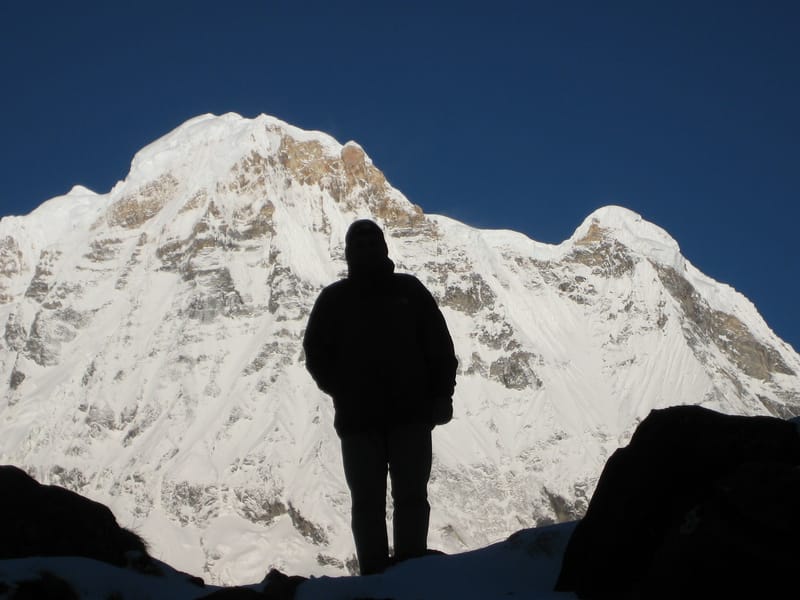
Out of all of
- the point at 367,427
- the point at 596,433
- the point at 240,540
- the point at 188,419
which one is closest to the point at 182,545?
the point at 240,540

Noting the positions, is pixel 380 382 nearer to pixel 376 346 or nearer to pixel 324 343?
pixel 376 346

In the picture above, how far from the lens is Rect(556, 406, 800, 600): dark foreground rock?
6.27 metres

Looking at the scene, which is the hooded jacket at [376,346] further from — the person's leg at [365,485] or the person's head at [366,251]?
the person's leg at [365,485]

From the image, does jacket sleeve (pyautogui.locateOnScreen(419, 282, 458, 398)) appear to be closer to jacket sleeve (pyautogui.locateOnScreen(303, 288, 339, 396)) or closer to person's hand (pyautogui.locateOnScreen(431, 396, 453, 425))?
person's hand (pyautogui.locateOnScreen(431, 396, 453, 425))

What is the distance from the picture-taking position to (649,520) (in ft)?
23.4

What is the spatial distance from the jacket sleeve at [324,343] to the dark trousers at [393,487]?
471 millimetres

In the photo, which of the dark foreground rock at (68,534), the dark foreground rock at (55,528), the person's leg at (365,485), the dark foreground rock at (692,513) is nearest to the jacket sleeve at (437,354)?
the person's leg at (365,485)

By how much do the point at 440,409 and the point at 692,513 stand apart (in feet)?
9.27

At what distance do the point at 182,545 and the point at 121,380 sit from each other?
3473 cm

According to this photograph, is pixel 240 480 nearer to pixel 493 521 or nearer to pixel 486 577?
pixel 493 521

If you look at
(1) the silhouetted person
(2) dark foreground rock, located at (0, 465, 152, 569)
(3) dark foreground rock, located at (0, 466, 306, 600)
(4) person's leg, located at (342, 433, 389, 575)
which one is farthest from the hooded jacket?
(2) dark foreground rock, located at (0, 465, 152, 569)

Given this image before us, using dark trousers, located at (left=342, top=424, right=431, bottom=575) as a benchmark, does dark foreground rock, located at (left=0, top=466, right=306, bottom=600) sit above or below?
below

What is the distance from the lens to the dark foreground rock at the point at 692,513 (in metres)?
6.27

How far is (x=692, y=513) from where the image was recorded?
6656mm
